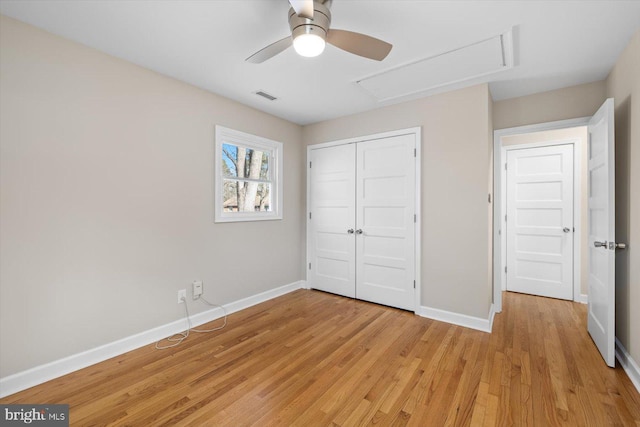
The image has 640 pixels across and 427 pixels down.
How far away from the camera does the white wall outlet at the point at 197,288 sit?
9.45 ft

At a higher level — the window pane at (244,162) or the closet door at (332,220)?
the window pane at (244,162)

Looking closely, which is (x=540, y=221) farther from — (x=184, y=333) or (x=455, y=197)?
(x=184, y=333)

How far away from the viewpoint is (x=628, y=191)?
217 cm

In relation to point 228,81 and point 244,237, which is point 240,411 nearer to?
point 244,237

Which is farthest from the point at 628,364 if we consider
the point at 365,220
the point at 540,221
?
the point at 365,220

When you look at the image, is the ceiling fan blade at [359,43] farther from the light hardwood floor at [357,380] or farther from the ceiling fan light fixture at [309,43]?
the light hardwood floor at [357,380]

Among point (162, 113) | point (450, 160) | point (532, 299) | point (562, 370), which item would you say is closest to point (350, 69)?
point (450, 160)

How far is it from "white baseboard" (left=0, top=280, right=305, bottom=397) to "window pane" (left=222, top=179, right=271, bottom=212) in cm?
116

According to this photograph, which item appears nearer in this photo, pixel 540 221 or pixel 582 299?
pixel 582 299

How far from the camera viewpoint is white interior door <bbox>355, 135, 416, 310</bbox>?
3.30m

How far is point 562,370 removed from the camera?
2082 mm

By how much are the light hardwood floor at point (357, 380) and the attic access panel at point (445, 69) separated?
249 centimetres

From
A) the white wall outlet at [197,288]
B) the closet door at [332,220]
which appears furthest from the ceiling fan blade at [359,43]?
the white wall outlet at [197,288]

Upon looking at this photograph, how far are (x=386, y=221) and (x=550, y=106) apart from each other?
2121mm
